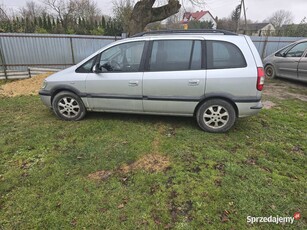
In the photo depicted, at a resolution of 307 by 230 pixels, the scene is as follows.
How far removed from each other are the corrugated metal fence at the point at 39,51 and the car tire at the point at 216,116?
7283 mm

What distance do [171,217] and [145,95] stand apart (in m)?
2.21

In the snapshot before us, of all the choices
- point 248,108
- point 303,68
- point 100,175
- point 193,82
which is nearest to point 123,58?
point 193,82

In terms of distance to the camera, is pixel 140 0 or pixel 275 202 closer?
pixel 275 202

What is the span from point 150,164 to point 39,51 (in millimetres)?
8614

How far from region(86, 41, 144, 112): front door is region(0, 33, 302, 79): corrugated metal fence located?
18.7ft

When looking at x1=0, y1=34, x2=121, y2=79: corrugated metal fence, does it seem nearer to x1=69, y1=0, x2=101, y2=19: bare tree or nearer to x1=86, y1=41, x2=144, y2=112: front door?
x1=86, y1=41, x2=144, y2=112: front door

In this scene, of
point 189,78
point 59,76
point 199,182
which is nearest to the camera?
point 199,182

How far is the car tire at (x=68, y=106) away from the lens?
411 cm

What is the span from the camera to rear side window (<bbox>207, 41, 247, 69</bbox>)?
341cm

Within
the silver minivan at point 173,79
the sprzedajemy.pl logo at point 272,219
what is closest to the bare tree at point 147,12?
the silver minivan at point 173,79

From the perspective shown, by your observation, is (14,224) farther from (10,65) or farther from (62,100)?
(10,65)

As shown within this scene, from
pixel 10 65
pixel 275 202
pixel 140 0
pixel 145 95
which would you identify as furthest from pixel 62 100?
pixel 140 0

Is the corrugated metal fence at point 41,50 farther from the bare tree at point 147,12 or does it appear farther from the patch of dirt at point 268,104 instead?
the patch of dirt at point 268,104

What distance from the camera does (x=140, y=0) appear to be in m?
9.01
